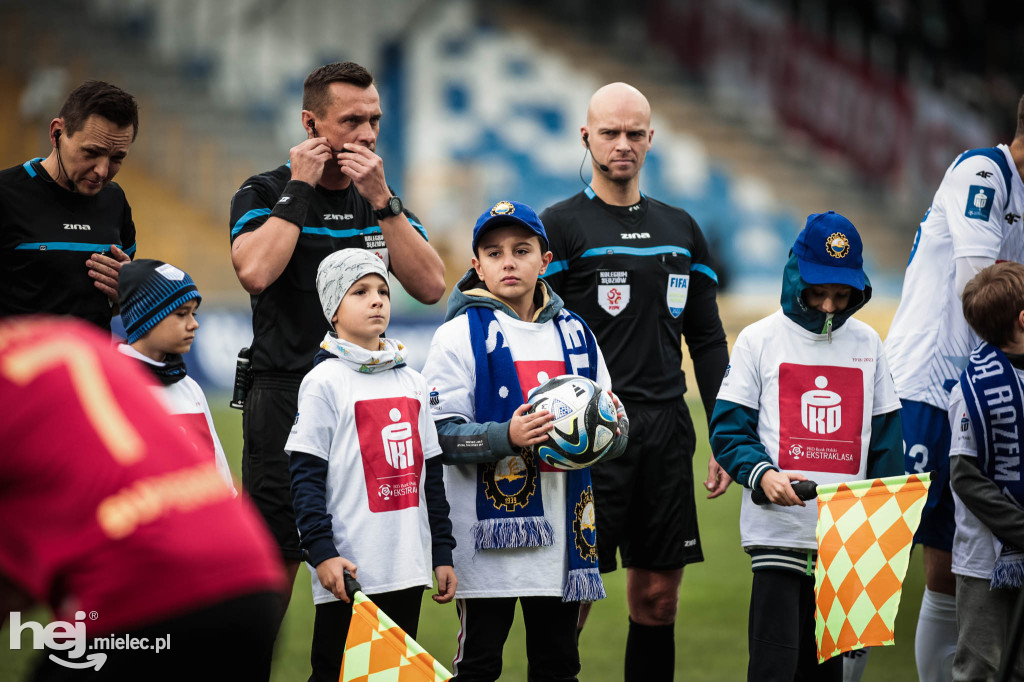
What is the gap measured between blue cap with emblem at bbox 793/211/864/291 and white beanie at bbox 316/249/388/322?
5.00ft

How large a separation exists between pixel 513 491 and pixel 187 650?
2178 mm

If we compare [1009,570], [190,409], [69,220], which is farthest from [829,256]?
[69,220]

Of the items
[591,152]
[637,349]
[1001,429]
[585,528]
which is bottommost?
[585,528]

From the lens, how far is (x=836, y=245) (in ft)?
13.9

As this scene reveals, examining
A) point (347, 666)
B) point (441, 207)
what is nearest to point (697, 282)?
point (347, 666)

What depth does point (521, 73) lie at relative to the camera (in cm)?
2441

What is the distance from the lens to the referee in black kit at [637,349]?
4836 mm

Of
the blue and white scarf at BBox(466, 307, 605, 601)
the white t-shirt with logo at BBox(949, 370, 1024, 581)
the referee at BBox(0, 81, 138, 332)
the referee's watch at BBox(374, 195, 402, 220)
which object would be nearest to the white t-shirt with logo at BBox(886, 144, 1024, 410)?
the white t-shirt with logo at BBox(949, 370, 1024, 581)

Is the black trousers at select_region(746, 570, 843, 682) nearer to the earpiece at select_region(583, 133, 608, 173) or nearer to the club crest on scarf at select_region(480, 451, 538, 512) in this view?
the club crest on scarf at select_region(480, 451, 538, 512)

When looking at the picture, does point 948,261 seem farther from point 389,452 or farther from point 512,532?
point 389,452

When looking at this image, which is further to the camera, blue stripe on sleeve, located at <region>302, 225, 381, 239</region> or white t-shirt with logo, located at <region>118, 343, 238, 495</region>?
blue stripe on sleeve, located at <region>302, 225, 381, 239</region>

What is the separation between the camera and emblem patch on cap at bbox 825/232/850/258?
4219 millimetres

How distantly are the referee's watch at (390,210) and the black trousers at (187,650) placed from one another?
8.57ft

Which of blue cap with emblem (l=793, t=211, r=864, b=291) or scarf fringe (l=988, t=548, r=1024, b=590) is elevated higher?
blue cap with emblem (l=793, t=211, r=864, b=291)
